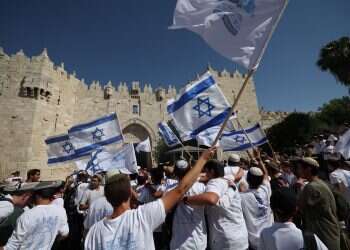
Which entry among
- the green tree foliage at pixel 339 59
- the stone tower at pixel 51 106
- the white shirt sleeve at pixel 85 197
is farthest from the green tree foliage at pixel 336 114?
the white shirt sleeve at pixel 85 197

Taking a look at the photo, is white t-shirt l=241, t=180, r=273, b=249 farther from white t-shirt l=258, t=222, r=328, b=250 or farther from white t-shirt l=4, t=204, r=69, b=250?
white t-shirt l=4, t=204, r=69, b=250

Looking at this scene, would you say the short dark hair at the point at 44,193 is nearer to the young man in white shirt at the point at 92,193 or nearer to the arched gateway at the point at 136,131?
the young man in white shirt at the point at 92,193

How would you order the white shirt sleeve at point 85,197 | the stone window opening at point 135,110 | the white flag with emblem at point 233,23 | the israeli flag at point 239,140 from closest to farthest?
the white flag with emblem at point 233,23, the white shirt sleeve at point 85,197, the israeli flag at point 239,140, the stone window opening at point 135,110

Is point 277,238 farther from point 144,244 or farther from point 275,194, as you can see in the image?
point 144,244

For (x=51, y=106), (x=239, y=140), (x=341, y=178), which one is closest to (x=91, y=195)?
(x=239, y=140)

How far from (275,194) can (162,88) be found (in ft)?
75.0

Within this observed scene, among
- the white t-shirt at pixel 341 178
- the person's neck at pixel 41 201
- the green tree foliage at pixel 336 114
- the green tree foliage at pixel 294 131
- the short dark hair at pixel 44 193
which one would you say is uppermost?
the green tree foliage at pixel 336 114

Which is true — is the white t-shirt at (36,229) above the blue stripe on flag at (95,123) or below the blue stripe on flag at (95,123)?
below

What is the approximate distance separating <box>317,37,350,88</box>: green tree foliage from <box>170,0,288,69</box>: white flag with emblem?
1593 centimetres

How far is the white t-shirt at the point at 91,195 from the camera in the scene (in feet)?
17.9

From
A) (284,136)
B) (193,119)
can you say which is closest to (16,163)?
(193,119)

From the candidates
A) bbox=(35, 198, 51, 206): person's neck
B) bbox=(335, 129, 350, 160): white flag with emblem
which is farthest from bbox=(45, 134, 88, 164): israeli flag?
bbox=(335, 129, 350, 160): white flag with emblem

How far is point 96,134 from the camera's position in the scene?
6832mm

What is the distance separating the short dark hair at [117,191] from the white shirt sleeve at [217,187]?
889 millimetres
